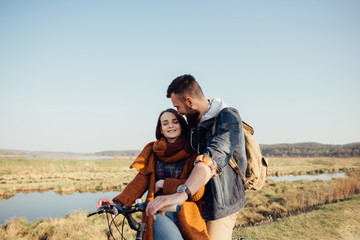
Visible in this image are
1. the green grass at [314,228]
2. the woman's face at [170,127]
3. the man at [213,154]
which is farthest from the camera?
the green grass at [314,228]

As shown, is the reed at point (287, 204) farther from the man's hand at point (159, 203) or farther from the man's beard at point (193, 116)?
the man's hand at point (159, 203)

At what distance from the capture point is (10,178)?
27.5 m

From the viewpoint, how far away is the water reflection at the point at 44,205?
1491cm

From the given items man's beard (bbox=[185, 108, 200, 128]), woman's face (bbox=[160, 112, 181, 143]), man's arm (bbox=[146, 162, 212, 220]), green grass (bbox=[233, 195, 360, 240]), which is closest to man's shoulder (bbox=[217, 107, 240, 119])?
man's beard (bbox=[185, 108, 200, 128])

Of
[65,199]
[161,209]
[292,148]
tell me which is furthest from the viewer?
[292,148]

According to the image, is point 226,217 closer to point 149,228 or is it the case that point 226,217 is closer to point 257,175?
point 257,175

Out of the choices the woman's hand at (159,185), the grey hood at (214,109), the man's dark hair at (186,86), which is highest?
the man's dark hair at (186,86)

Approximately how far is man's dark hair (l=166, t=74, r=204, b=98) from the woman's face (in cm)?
49

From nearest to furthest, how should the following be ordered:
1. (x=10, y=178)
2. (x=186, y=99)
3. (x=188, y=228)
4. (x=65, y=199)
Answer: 1. (x=188, y=228)
2. (x=186, y=99)
3. (x=65, y=199)
4. (x=10, y=178)

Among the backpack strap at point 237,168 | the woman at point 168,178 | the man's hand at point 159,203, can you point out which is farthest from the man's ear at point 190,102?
the man's hand at point 159,203

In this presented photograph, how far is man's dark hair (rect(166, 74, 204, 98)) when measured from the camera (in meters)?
2.35

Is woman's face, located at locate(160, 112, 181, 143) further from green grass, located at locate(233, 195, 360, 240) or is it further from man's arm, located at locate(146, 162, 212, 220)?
green grass, located at locate(233, 195, 360, 240)

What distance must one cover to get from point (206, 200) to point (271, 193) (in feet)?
58.4

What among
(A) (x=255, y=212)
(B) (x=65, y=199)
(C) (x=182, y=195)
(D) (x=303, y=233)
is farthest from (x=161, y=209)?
(B) (x=65, y=199)
